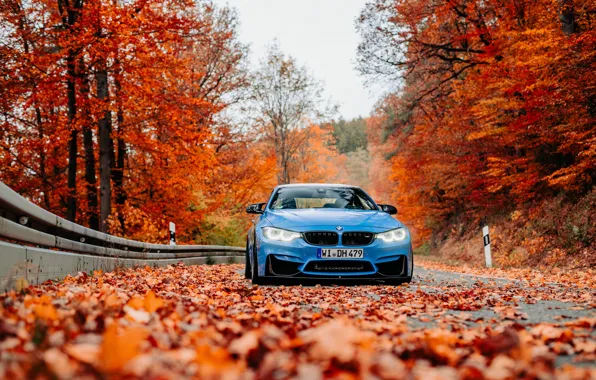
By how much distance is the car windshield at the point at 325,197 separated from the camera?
8.62 meters

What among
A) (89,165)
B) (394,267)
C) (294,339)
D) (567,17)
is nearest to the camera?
(294,339)

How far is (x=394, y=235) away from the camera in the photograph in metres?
7.38

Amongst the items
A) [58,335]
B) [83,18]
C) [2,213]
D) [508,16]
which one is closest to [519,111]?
[508,16]

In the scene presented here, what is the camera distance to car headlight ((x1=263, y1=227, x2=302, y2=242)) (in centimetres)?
712

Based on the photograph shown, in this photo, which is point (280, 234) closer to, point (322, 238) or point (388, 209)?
point (322, 238)

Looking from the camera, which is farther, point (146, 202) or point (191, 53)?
point (191, 53)

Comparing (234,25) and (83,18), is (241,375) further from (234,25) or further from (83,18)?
(234,25)

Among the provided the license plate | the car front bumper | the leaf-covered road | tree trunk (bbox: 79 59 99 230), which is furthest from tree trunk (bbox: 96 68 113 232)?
the leaf-covered road

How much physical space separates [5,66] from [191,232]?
890cm

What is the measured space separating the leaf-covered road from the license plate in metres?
1.78

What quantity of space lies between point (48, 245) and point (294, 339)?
14.0 feet

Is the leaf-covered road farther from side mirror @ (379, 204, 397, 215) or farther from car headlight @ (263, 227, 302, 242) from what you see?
side mirror @ (379, 204, 397, 215)

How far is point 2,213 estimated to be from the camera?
4.99 metres

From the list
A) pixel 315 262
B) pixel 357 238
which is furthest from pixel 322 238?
pixel 357 238
